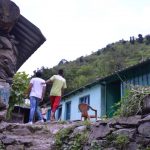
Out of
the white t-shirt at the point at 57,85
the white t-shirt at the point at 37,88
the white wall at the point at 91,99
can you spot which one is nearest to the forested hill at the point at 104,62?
the white wall at the point at 91,99

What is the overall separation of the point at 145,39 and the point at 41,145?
42.6 m

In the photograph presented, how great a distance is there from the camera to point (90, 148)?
17.3ft

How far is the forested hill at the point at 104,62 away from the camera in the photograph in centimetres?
3328

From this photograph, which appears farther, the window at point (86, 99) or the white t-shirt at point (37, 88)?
the window at point (86, 99)

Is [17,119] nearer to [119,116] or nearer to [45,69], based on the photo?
[45,69]

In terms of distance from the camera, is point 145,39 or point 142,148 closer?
point 142,148

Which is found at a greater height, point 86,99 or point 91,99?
→ point 86,99

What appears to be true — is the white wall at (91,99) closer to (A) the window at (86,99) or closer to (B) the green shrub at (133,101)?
(A) the window at (86,99)

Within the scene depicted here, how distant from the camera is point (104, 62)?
40438 millimetres

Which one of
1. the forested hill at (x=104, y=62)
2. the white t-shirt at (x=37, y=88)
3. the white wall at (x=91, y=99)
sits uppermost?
the forested hill at (x=104, y=62)

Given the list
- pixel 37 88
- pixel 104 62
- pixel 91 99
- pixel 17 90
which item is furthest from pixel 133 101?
pixel 104 62

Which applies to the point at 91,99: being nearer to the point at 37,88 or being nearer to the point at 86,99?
the point at 86,99

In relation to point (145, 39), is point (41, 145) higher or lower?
lower

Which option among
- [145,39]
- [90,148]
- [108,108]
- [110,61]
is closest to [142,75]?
[108,108]
